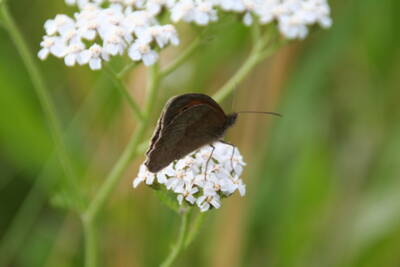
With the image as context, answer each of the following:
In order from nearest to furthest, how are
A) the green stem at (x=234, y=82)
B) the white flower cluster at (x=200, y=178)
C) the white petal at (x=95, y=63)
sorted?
1. the white flower cluster at (x=200, y=178)
2. the white petal at (x=95, y=63)
3. the green stem at (x=234, y=82)

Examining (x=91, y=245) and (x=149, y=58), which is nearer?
(x=149, y=58)

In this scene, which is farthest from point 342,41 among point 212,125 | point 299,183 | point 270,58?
point 212,125

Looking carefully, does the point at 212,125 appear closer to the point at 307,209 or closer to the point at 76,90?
the point at 307,209

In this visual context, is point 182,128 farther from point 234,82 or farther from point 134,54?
point 234,82

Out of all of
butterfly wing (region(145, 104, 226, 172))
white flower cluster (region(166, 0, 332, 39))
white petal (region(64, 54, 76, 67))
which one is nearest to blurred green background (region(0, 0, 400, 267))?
white flower cluster (region(166, 0, 332, 39))

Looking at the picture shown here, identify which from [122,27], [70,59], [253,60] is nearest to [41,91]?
[70,59]

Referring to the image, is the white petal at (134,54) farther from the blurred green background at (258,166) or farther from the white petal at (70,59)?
the blurred green background at (258,166)

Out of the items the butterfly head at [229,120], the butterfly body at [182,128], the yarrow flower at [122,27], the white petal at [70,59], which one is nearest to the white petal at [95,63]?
the yarrow flower at [122,27]
